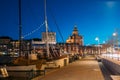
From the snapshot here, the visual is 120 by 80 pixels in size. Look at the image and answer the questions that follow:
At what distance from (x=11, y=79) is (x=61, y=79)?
372cm

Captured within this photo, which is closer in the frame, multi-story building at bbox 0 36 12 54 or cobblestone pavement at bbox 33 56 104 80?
cobblestone pavement at bbox 33 56 104 80

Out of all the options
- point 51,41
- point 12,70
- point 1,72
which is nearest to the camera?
point 1,72

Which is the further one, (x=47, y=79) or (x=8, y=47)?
(x=8, y=47)

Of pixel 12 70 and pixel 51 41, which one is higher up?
pixel 51 41

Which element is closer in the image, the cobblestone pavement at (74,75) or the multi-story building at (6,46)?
the cobblestone pavement at (74,75)

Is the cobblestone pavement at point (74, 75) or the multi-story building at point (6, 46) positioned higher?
the multi-story building at point (6, 46)

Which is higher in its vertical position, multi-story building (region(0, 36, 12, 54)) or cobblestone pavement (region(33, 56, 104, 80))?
multi-story building (region(0, 36, 12, 54))

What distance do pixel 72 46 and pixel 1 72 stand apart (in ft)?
428

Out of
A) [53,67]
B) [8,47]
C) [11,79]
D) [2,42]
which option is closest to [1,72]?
[11,79]

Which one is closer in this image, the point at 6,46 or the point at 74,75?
the point at 74,75

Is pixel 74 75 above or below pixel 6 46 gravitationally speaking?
below

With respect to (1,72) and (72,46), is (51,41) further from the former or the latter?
(72,46)

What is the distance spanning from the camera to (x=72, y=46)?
15125 cm

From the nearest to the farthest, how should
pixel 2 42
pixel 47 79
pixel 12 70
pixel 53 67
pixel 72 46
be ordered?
pixel 47 79, pixel 12 70, pixel 53 67, pixel 2 42, pixel 72 46
